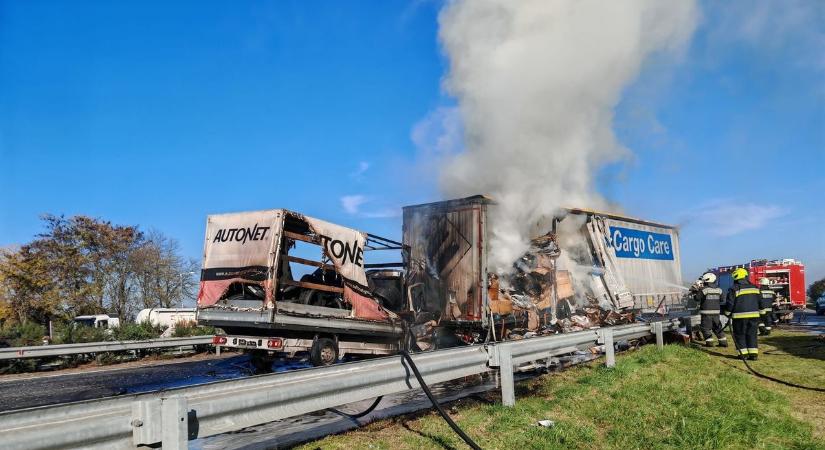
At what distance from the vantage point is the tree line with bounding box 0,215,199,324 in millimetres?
27609

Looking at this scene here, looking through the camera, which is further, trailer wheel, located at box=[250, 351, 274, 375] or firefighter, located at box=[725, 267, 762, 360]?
trailer wheel, located at box=[250, 351, 274, 375]

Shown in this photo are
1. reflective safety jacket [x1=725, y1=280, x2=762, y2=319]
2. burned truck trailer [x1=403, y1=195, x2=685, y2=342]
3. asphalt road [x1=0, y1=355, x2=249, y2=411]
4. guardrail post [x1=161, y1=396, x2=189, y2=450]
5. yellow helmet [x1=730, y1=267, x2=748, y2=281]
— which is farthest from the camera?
burned truck trailer [x1=403, y1=195, x2=685, y2=342]

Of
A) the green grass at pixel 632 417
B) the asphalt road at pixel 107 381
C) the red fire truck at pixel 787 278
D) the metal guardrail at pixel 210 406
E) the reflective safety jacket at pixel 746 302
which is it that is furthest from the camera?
the red fire truck at pixel 787 278

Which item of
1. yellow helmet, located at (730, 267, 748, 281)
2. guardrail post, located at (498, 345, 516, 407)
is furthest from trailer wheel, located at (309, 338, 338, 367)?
yellow helmet, located at (730, 267, 748, 281)

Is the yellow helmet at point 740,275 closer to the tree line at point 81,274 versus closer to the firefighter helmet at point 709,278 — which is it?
the firefighter helmet at point 709,278

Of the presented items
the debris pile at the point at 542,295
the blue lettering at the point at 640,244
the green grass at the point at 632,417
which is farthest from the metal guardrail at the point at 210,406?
the blue lettering at the point at 640,244

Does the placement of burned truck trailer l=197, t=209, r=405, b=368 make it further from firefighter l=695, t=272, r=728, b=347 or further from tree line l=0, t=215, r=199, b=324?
tree line l=0, t=215, r=199, b=324

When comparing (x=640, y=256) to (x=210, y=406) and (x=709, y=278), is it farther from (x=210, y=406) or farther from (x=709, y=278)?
(x=210, y=406)

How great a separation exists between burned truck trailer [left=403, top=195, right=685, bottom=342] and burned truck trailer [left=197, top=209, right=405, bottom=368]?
1.62 meters

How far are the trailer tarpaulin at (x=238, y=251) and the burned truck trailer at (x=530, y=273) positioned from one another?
3.28 m

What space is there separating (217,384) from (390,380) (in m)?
1.44

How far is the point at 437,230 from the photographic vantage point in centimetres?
1109

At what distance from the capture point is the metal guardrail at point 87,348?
37.1 feet


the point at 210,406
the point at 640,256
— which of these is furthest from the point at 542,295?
the point at 210,406
